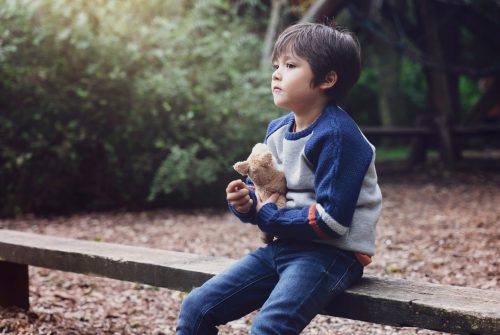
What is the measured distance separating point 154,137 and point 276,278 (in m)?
4.61

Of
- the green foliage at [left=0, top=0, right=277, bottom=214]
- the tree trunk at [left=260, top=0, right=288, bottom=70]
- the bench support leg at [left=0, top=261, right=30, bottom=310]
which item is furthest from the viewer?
the tree trunk at [left=260, top=0, right=288, bottom=70]

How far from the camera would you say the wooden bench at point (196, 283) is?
2152 millimetres

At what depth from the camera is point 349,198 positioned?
7.20ft

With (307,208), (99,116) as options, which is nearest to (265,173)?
(307,208)

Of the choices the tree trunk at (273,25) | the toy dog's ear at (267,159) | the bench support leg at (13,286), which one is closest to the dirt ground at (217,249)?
the bench support leg at (13,286)

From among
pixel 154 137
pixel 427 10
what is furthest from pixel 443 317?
pixel 427 10

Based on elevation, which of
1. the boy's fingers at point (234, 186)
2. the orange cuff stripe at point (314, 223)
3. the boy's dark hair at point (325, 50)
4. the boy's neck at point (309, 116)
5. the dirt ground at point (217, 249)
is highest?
the boy's dark hair at point (325, 50)

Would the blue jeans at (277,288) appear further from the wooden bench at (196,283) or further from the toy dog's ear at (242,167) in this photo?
the toy dog's ear at (242,167)

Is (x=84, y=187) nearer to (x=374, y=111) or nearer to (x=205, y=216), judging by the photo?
(x=205, y=216)

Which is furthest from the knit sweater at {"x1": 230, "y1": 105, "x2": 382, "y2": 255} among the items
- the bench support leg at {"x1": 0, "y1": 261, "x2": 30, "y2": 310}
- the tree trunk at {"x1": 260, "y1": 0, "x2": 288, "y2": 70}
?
the tree trunk at {"x1": 260, "y1": 0, "x2": 288, "y2": 70}

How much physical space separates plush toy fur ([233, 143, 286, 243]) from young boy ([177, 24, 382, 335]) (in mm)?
32

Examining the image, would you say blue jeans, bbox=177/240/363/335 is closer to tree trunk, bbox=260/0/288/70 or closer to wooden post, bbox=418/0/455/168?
tree trunk, bbox=260/0/288/70

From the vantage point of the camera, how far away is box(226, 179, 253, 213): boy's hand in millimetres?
2346

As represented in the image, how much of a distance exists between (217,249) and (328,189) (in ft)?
10.1
